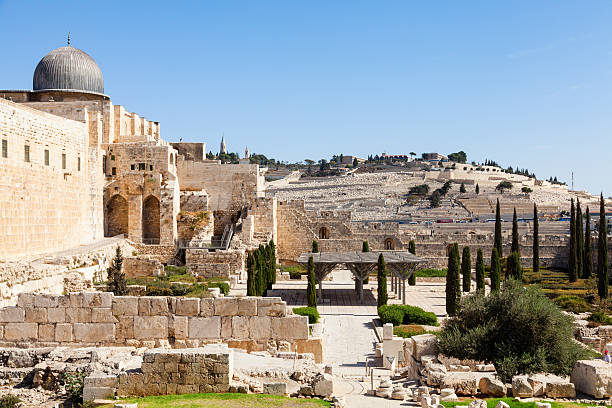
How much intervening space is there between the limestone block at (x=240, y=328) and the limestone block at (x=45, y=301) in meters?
2.69

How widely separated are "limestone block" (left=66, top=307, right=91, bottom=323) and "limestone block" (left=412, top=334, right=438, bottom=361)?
5505mm

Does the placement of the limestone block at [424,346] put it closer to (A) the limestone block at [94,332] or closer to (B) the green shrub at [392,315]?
(A) the limestone block at [94,332]

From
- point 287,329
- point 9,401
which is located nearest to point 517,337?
point 287,329

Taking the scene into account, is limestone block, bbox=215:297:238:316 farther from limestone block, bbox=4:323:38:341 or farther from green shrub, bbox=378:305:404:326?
green shrub, bbox=378:305:404:326

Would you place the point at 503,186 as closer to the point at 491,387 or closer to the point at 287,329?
the point at 287,329

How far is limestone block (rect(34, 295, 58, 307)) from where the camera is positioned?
10.1 m

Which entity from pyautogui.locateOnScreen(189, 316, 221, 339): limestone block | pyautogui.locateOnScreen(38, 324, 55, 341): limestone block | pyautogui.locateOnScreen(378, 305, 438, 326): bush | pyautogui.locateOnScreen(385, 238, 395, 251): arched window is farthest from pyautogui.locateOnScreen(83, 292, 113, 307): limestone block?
pyautogui.locateOnScreen(385, 238, 395, 251): arched window

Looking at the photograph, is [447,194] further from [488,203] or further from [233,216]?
[233,216]

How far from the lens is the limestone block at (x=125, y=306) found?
10.0 meters

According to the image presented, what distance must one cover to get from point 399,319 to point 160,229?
16.5m

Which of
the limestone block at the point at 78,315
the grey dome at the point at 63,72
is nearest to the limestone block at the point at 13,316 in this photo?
the limestone block at the point at 78,315

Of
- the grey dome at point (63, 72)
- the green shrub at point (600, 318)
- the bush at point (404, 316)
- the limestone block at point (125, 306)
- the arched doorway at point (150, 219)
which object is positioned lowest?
the green shrub at point (600, 318)

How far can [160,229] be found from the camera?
32.7 m

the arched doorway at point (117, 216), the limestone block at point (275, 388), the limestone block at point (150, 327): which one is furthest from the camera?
the arched doorway at point (117, 216)
